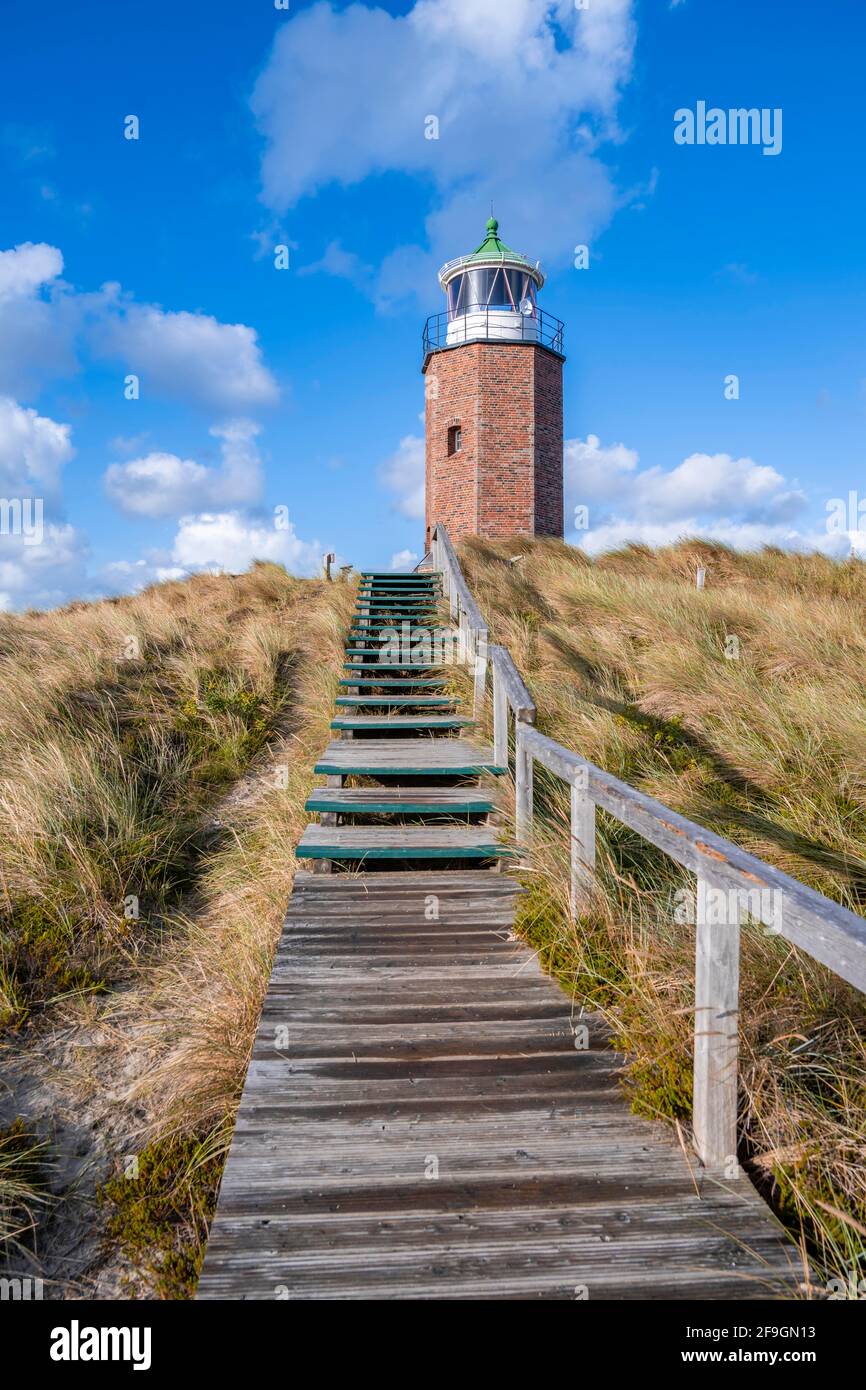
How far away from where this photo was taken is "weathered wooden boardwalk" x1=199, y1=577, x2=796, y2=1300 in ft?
5.98

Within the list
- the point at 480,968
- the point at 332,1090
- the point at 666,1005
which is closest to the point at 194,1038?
the point at 332,1090

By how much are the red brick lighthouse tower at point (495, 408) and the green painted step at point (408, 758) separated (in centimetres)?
1471

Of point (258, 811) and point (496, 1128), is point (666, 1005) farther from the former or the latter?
point (258, 811)

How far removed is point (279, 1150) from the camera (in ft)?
7.39

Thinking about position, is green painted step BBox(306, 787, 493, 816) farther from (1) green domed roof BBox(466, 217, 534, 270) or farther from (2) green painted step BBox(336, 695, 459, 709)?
(1) green domed roof BBox(466, 217, 534, 270)

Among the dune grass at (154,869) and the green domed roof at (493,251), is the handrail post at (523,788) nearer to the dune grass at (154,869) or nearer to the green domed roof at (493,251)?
the dune grass at (154,869)

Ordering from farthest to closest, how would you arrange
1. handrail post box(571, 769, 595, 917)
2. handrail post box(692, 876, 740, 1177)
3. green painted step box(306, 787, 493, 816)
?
green painted step box(306, 787, 493, 816) < handrail post box(571, 769, 595, 917) < handrail post box(692, 876, 740, 1177)

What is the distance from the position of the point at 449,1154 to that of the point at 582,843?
1.58m

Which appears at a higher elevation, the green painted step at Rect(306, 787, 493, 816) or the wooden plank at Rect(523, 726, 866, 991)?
the wooden plank at Rect(523, 726, 866, 991)

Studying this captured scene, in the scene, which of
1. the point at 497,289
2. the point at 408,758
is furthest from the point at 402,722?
the point at 497,289

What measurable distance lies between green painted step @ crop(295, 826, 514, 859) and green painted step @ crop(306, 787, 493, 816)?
163mm

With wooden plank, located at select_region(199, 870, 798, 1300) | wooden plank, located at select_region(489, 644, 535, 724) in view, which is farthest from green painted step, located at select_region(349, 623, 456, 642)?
wooden plank, located at select_region(199, 870, 798, 1300)

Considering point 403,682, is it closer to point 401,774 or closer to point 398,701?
point 398,701
